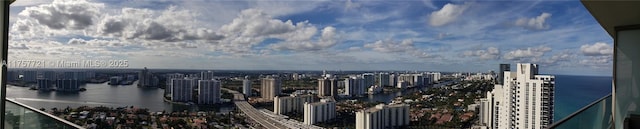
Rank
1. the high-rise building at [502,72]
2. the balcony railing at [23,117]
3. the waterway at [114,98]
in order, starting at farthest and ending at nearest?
1. the high-rise building at [502,72]
2. the waterway at [114,98]
3. the balcony railing at [23,117]

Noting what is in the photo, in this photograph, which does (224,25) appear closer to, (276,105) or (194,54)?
(194,54)

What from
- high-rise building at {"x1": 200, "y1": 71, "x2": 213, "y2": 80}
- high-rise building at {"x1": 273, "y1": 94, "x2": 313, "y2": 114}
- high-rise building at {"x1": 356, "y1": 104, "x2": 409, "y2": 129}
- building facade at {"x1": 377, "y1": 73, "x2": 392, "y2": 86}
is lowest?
high-rise building at {"x1": 356, "y1": 104, "x2": 409, "y2": 129}

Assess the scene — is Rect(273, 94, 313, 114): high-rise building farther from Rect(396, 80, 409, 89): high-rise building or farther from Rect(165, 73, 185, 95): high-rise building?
Rect(165, 73, 185, 95): high-rise building

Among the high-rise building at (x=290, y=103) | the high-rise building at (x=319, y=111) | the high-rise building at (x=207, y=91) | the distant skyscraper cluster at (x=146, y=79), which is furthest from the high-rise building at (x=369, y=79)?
the distant skyscraper cluster at (x=146, y=79)

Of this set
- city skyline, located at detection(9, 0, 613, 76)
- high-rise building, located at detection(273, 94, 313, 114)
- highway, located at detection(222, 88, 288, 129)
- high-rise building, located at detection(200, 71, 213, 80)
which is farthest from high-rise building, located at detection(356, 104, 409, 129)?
high-rise building, located at detection(200, 71, 213, 80)

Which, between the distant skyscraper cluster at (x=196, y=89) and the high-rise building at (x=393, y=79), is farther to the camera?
the high-rise building at (x=393, y=79)

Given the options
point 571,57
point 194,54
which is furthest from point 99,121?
point 571,57

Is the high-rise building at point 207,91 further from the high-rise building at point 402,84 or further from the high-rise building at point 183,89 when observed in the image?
the high-rise building at point 402,84
